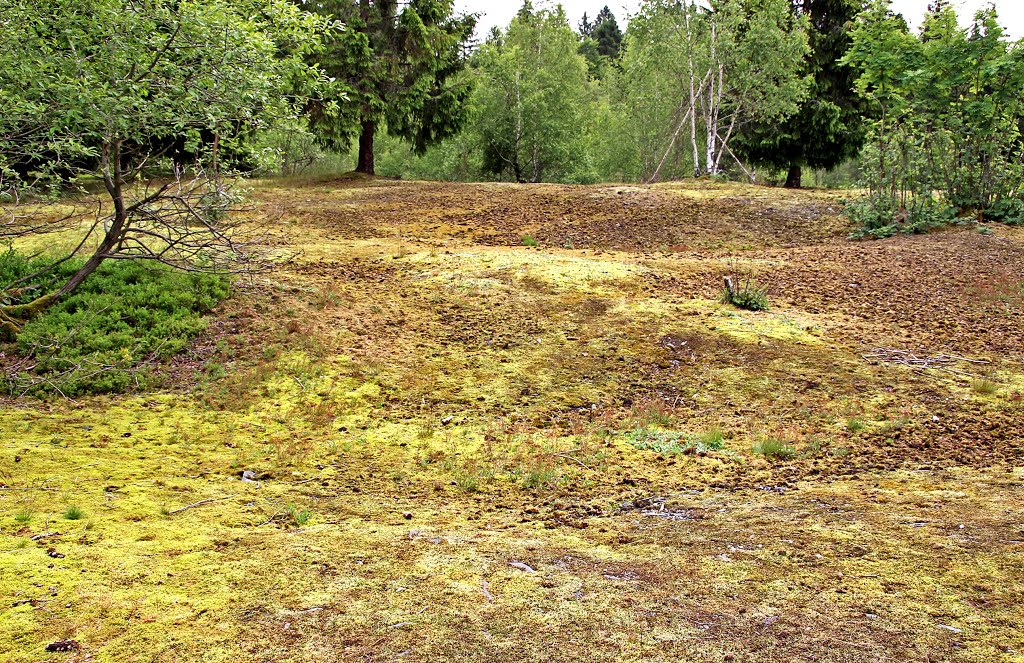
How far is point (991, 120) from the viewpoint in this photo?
40.9 feet

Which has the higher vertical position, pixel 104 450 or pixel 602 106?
pixel 602 106

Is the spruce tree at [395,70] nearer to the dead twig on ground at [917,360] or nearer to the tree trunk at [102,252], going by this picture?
the tree trunk at [102,252]

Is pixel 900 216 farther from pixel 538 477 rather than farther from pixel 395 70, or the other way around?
pixel 395 70

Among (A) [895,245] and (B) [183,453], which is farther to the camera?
(A) [895,245]

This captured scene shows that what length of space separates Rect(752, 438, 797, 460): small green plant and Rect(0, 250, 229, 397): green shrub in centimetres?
631

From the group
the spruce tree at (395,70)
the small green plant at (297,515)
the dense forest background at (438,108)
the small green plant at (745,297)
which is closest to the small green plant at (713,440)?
the small green plant at (745,297)

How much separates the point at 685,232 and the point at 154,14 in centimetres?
1122

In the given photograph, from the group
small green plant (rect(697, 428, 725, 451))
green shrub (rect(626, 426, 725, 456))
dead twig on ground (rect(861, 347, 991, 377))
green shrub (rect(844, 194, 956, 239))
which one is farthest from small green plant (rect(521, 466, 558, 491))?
green shrub (rect(844, 194, 956, 239))

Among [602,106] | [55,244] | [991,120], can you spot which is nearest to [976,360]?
[991,120]

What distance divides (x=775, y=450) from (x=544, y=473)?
2.21m

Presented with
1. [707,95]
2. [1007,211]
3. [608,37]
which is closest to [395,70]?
[707,95]

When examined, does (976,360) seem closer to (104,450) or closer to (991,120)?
(991,120)

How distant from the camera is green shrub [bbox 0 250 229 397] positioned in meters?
7.27

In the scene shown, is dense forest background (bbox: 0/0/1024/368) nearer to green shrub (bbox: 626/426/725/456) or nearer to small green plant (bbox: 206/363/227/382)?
small green plant (bbox: 206/363/227/382)
